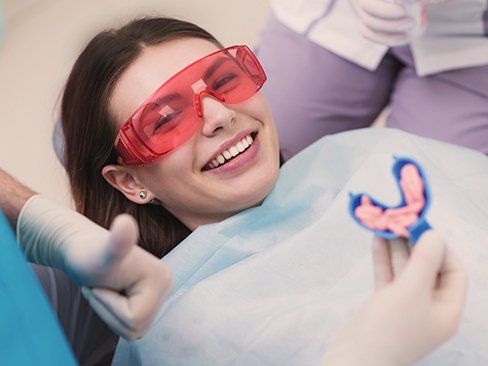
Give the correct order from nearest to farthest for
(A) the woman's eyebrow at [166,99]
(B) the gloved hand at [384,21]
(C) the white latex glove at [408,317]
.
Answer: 1. (C) the white latex glove at [408,317]
2. (A) the woman's eyebrow at [166,99]
3. (B) the gloved hand at [384,21]

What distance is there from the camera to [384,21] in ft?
4.63

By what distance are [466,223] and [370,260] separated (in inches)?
6.7

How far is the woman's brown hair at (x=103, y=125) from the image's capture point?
3.87 ft

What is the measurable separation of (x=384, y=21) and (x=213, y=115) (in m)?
0.48

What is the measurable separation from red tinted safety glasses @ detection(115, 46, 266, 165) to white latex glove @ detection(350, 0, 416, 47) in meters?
0.39

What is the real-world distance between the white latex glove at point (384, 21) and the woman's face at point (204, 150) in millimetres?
349

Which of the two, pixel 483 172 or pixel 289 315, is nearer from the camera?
pixel 289 315

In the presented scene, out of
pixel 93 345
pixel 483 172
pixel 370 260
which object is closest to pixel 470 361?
pixel 370 260

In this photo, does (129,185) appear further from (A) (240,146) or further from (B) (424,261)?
(B) (424,261)

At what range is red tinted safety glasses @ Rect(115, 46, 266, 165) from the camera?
1114mm

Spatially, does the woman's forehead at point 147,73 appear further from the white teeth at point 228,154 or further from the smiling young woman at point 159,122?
the white teeth at point 228,154

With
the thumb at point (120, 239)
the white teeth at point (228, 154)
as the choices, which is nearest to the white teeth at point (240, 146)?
the white teeth at point (228, 154)

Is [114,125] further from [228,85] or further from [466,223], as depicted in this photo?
[466,223]

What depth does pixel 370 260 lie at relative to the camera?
109 cm
